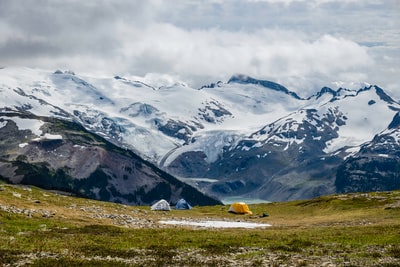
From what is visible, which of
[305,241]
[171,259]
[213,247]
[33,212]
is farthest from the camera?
[33,212]

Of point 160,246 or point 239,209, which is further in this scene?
point 239,209

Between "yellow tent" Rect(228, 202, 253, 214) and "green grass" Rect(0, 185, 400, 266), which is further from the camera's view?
"yellow tent" Rect(228, 202, 253, 214)

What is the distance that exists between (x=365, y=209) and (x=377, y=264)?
6929 centimetres

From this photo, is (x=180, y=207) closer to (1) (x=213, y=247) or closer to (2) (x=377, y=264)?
(1) (x=213, y=247)

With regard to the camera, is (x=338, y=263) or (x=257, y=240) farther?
(x=257, y=240)

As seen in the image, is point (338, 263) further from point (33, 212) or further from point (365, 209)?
point (365, 209)

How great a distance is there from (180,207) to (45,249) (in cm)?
12679

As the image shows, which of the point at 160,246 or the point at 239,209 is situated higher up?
the point at 239,209

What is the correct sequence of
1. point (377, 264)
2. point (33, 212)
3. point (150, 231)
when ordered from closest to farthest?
point (377, 264)
point (150, 231)
point (33, 212)

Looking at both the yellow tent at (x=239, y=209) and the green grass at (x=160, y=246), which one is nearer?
the green grass at (x=160, y=246)

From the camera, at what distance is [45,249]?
145 ft

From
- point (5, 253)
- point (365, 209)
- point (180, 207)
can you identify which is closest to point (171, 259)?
point (5, 253)

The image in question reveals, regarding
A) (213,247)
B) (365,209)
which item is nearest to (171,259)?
(213,247)

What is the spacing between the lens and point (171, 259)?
42219 millimetres
